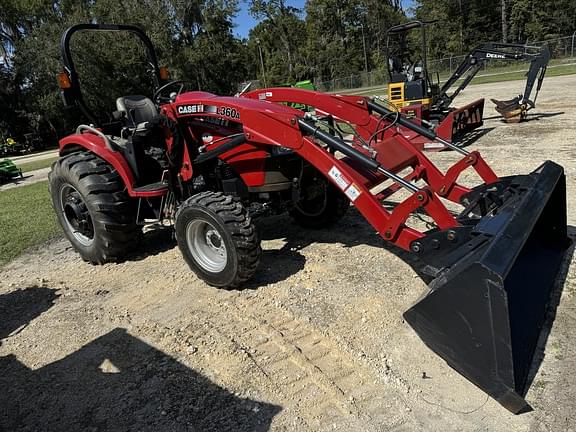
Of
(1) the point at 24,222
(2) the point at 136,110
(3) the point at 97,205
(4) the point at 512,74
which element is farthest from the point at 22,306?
(4) the point at 512,74

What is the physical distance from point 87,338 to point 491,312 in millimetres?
3045

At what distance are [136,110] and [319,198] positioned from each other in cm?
227

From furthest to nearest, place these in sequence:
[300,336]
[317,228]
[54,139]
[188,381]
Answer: [54,139] < [317,228] < [300,336] < [188,381]

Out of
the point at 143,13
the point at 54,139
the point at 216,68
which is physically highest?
the point at 143,13

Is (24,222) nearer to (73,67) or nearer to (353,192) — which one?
(73,67)

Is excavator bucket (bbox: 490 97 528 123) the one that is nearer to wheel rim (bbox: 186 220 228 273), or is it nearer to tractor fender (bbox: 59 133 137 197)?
wheel rim (bbox: 186 220 228 273)

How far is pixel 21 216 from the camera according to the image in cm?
845

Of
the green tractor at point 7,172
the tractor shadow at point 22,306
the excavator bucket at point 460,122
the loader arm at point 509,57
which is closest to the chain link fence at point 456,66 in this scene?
the loader arm at point 509,57

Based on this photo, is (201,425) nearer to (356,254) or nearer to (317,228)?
(356,254)

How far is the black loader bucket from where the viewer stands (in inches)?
98.6

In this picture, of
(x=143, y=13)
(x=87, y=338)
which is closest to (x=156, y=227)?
(x=87, y=338)

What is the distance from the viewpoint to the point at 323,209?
17.7 ft

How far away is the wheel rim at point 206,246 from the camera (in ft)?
13.9

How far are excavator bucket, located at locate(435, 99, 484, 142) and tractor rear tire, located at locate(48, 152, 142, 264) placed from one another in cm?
664
